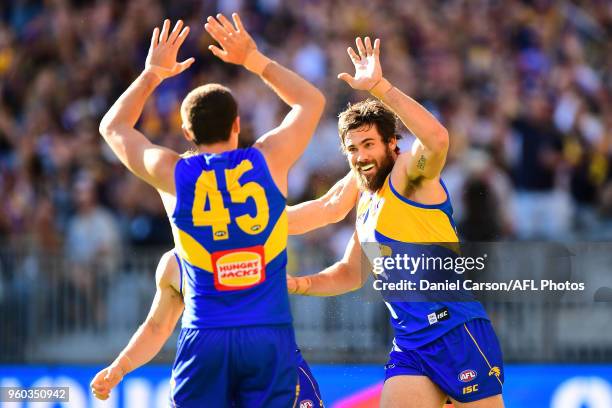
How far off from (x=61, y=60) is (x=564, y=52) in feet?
20.6

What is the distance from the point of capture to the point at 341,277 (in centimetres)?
722

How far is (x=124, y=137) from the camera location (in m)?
5.78

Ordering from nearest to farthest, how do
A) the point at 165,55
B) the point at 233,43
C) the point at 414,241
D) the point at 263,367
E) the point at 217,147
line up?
the point at 263,367, the point at 217,147, the point at 233,43, the point at 165,55, the point at 414,241

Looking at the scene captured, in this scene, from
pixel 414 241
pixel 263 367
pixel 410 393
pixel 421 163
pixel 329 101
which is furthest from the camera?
pixel 329 101

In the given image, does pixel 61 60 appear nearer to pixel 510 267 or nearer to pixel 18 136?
pixel 18 136

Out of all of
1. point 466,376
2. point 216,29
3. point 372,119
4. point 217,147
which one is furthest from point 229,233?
point 466,376

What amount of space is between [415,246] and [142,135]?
185 cm

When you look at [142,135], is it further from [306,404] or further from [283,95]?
[306,404]

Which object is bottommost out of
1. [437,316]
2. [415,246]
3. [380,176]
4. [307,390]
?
[307,390]

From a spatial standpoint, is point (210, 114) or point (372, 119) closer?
point (210, 114)

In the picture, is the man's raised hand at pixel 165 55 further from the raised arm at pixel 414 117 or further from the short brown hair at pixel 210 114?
the raised arm at pixel 414 117

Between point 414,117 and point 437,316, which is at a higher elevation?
point 414,117

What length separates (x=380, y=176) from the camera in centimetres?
678

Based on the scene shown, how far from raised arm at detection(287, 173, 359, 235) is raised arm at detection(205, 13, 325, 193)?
4.66 ft
